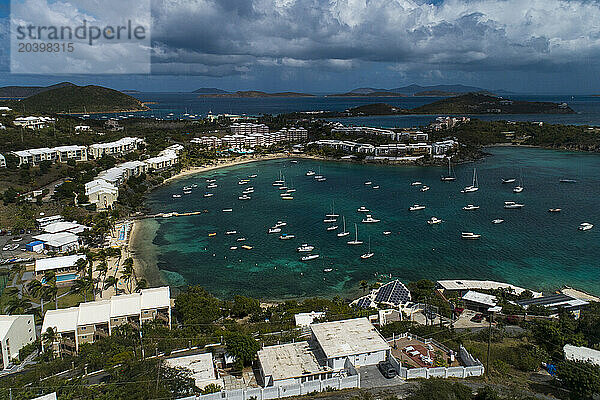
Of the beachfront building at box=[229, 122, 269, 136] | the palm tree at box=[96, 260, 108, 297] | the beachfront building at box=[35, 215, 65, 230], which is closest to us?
the palm tree at box=[96, 260, 108, 297]

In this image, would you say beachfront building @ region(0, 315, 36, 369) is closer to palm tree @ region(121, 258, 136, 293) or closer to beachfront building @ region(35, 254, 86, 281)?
palm tree @ region(121, 258, 136, 293)

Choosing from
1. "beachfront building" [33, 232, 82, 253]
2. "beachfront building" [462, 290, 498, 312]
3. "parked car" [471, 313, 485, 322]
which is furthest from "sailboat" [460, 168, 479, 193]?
"beachfront building" [33, 232, 82, 253]

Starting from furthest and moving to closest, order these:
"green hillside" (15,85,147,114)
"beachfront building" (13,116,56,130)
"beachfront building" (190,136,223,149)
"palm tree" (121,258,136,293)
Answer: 1. "green hillside" (15,85,147,114)
2. "beachfront building" (190,136,223,149)
3. "beachfront building" (13,116,56,130)
4. "palm tree" (121,258,136,293)

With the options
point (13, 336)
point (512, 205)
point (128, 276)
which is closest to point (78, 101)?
point (128, 276)

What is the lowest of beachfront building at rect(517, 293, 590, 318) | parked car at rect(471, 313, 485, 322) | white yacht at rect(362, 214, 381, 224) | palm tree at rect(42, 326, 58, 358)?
parked car at rect(471, 313, 485, 322)

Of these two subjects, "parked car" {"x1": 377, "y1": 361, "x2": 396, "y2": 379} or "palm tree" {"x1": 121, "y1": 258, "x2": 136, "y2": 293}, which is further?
"palm tree" {"x1": 121, "y1": 258, "x2": 136, "y2": 293}

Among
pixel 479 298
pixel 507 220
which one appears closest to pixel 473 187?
pixel 507 220

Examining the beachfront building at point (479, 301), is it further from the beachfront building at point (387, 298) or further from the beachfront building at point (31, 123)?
the beachfront building at point (31, 123)
